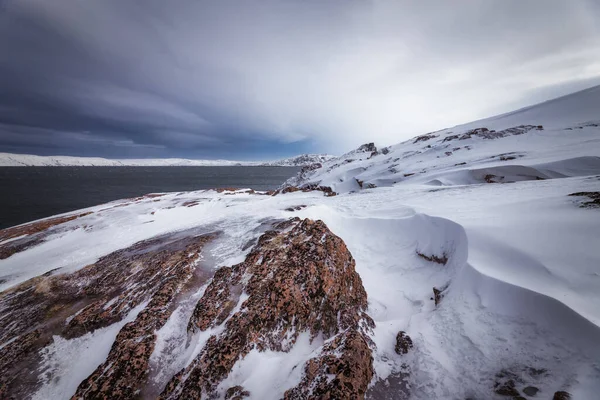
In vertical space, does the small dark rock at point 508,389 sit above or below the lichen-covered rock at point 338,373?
below

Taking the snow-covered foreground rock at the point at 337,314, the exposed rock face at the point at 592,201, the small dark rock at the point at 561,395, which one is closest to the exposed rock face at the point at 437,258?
the snow-covered foreground rock at the point at 337,314

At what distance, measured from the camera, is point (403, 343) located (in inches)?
190

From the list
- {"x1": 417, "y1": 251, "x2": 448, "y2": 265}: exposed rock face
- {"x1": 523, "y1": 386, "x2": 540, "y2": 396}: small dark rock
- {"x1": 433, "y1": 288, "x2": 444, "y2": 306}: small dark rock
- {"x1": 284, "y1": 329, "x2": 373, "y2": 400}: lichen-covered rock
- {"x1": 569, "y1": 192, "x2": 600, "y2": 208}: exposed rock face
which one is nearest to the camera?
{"x1": 523, "y1": 386, "x2": 540, "y2": 396}: small dark rock

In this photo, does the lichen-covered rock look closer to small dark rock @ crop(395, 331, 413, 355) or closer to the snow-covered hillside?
small dark rock @ crop(395, 331, 413, 355)

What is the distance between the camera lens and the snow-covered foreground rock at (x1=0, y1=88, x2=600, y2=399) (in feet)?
12.7

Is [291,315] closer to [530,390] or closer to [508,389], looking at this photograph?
[508,389]

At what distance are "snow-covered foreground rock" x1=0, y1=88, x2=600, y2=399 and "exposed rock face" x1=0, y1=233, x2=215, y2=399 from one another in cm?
5

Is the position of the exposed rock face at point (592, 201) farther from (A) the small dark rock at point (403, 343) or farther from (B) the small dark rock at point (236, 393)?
(B) the small dark rock at point (236, 393)

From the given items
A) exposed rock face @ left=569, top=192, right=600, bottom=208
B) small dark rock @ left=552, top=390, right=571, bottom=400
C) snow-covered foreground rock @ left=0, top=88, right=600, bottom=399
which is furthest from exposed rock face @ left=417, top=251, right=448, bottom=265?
exposed rock face @ left=569, top=192, right=600, bottom=208

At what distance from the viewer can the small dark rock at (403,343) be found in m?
4.70

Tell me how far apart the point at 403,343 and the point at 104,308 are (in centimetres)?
846

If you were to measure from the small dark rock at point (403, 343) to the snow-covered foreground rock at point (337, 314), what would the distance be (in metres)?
0.02

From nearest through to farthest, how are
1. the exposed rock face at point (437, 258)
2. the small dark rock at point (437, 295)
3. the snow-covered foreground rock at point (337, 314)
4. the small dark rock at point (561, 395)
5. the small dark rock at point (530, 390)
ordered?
the small dark rock at point (561, 395) < the small dark rock at point (530, 390) < the snow-covered foreground rock at point (337, 314) < the small dark rock at point (437, 295) < the exposed rock face at point (437, 258)

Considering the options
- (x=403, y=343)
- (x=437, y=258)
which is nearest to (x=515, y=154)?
(x=437, y=258)
